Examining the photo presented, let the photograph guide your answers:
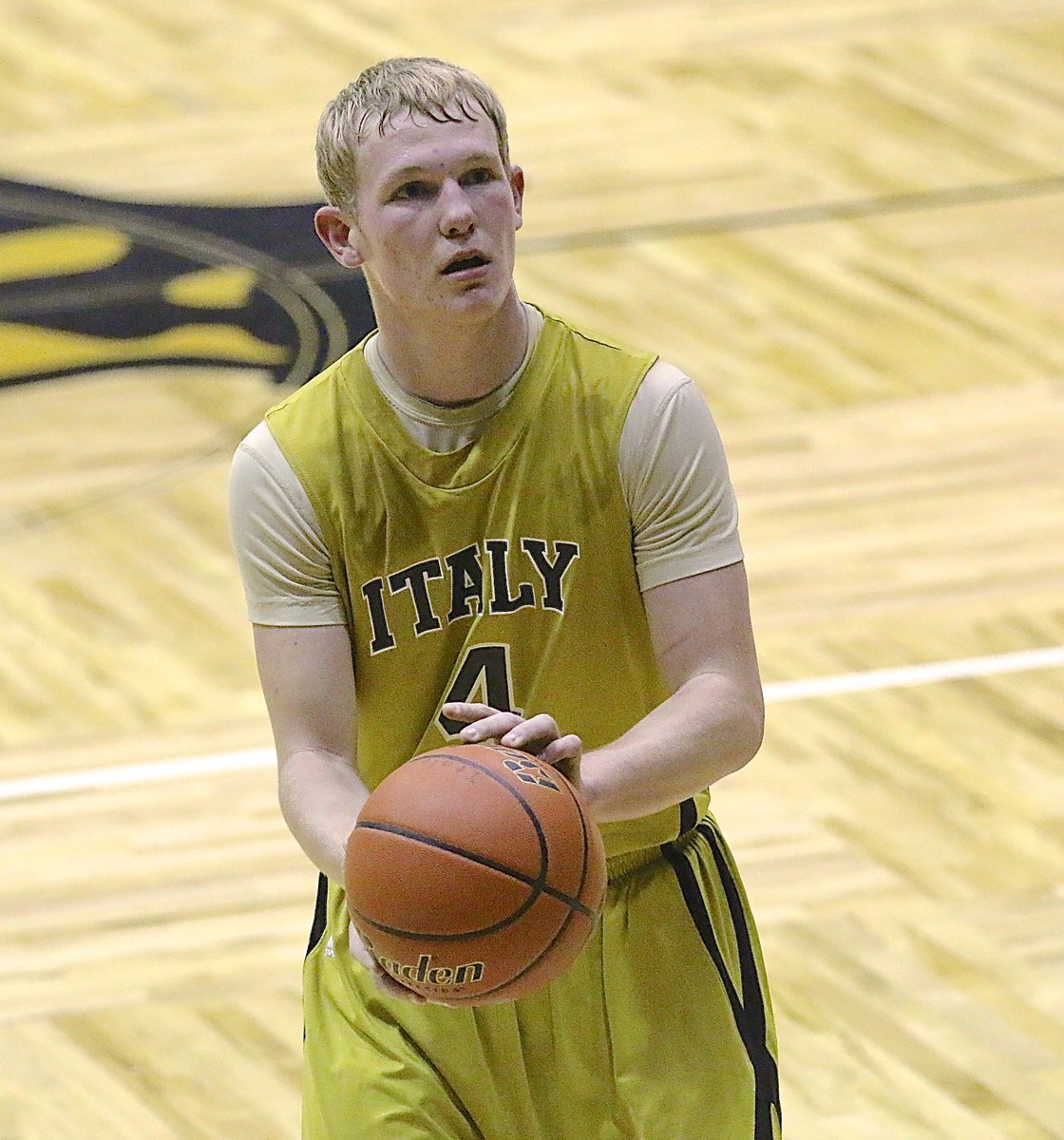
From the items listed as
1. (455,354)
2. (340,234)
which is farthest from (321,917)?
(340,234)

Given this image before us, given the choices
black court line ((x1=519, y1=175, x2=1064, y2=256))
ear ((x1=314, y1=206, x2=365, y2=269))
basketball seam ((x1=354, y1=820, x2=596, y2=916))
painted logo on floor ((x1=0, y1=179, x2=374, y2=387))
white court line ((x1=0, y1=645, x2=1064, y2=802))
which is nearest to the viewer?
basketball seam ((x1=354, y1=820, x2=596, y2=916))

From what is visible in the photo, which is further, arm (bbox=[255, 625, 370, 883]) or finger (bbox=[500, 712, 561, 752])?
arm (bbox=[255, 625, 370, 883])

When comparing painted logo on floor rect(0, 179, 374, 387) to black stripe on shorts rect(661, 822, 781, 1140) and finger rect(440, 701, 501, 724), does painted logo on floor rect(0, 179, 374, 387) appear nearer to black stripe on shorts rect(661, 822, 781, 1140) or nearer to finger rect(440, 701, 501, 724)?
black stripe on shorts rect(661, 822, 781, 1140)

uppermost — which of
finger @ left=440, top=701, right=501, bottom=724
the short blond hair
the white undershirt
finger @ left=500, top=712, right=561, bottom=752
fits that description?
the short blond hair

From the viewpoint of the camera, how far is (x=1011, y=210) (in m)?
8.65

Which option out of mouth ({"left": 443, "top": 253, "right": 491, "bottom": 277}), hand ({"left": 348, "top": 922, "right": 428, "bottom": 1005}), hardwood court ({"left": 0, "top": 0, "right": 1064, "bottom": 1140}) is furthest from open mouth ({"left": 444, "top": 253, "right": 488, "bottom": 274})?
hardwood court ({"left": 0, "top": 0, "right": 1064, "bottom": 1140})

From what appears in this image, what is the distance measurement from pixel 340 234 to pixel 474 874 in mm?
930

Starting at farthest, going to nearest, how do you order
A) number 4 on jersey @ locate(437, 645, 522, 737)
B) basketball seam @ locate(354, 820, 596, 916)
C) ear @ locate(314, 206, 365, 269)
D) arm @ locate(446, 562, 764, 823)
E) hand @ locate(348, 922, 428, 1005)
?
1. number 4 on jersey @ locate(437, 645, 522, 737)
2. ear @ locate(314, 206, 365, 269)
3. arm @ locate(446, 562, 764, 823)
4. hand @ locate(348, 922, 428, 1005)
5. basketball seam @ locate(354, 820, 596, 916)

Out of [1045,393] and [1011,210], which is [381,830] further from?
[1011,210]

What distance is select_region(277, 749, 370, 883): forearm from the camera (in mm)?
3268

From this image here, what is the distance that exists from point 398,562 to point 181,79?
23.0ft

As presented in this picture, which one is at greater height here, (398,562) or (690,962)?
(398,562)

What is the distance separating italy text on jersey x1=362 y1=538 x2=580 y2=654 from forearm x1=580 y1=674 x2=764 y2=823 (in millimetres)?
240

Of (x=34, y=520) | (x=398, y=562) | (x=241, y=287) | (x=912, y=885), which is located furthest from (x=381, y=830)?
(x=241, y=287)
